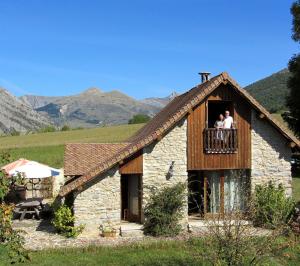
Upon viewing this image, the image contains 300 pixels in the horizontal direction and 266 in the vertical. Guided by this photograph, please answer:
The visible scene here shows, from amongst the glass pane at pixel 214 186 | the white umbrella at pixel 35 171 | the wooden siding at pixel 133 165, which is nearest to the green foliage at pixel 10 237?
the wooden siding at pixel 133 165

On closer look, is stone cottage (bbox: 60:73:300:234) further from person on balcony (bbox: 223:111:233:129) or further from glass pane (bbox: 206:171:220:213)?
person on balcony (bbox: 223:111:233:129)

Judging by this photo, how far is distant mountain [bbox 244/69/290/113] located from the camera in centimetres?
13405

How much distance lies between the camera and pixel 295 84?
1463 inches

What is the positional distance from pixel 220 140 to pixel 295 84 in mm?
19469

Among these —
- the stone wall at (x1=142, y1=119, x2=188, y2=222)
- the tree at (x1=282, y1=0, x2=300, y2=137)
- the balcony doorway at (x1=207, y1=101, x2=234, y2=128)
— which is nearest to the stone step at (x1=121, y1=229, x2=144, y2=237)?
the stone wall at (x1=142, y1=119, x2=188, y2=222)

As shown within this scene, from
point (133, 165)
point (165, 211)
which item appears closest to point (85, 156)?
point (133, 165)

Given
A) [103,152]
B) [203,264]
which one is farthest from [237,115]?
[203,264]

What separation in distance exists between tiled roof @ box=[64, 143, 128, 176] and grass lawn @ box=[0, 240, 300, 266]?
521cm

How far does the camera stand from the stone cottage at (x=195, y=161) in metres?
18.8

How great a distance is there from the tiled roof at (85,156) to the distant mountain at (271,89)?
109 m

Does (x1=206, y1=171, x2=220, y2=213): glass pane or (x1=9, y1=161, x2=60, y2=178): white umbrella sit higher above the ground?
(x1=9, y1=161, x2=60, y2=178): white umbrella

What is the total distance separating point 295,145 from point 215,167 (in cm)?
385

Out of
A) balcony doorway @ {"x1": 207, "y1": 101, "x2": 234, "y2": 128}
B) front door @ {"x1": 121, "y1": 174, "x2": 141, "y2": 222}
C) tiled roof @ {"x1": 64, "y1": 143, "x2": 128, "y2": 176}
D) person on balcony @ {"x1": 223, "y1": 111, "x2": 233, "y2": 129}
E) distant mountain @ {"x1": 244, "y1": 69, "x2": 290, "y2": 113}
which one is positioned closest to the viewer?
person on balcony @ {"x1": 223, "y1": 111, "x2": 233, "y2": 129}

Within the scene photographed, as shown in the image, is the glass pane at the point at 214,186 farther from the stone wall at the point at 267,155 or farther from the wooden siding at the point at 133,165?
the wooden siding at the point at 133,165
